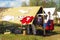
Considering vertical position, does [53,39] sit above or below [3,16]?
below

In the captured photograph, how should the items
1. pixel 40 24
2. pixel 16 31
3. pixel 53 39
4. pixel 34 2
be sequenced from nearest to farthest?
Result: 1. pixel 53 39
2. pixel 16 31
3. pixel 40 24
4. pixel 34 2

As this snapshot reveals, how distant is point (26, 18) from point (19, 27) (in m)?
1.65

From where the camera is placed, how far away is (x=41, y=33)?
18750mm

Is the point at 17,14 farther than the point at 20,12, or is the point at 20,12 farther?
the point at 20,12

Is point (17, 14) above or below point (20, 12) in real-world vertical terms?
below

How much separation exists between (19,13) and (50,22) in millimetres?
2903

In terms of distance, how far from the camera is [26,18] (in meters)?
17.2

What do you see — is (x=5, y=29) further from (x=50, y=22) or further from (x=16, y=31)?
(x=50, y=22)

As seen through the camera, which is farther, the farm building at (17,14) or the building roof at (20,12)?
the building roof at (20,12)

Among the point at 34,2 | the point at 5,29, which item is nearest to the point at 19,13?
the point at 5,29

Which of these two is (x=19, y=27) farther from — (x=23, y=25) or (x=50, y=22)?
(x=50, y=22)

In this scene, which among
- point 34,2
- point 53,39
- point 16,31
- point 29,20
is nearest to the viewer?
point 53,39

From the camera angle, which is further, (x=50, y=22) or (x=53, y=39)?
(x=50, y=22)

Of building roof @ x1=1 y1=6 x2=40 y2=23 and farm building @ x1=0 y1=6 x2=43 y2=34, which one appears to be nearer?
farm building @ x1=0 y1=6 x2=43 y2=34
